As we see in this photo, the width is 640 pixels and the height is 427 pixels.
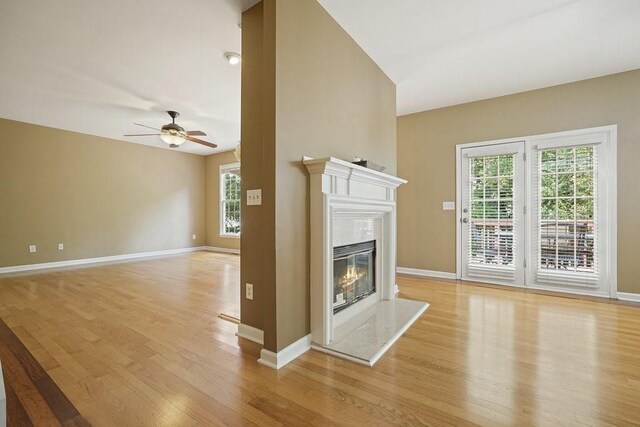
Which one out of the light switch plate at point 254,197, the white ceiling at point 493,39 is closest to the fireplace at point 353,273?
the light switch plate at point 254,197

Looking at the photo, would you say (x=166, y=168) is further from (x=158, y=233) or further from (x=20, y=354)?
(x=20, y=354)

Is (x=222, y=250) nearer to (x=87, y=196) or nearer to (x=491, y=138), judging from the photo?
(x=87, y=196)

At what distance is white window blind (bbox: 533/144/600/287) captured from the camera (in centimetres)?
352

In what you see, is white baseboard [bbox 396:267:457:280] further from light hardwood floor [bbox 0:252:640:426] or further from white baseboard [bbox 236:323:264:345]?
white baseboard [bbox 236:323:264:345]

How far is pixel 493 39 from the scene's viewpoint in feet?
9.25

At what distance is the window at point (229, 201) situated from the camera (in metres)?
7.52

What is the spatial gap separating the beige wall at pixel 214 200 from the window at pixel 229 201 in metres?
0.13

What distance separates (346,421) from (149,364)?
1407 mm

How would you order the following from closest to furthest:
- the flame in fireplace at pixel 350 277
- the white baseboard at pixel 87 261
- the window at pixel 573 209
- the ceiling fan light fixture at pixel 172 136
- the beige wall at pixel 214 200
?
1. the flame in fireplace at pixel 350 277
2. the window at pixel 573 209
3. the ceiling fan light fixture at pixel 172 136
4. the white baseboard at pixel 87 261
5. the beige wall at pixel 214 200

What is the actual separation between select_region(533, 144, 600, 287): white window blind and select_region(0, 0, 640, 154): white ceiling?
1035 millimetres

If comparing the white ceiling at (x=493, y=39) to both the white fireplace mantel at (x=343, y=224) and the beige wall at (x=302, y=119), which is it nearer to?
the beige wall at (x=302, y=119)

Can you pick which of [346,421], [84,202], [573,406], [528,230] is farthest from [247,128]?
[84,202]

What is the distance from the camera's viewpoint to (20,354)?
6.63ft

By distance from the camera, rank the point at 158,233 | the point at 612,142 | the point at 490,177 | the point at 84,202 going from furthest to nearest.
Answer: the point at 158,233, the point at 84,202, the point at 490,177, the point at 612,142
